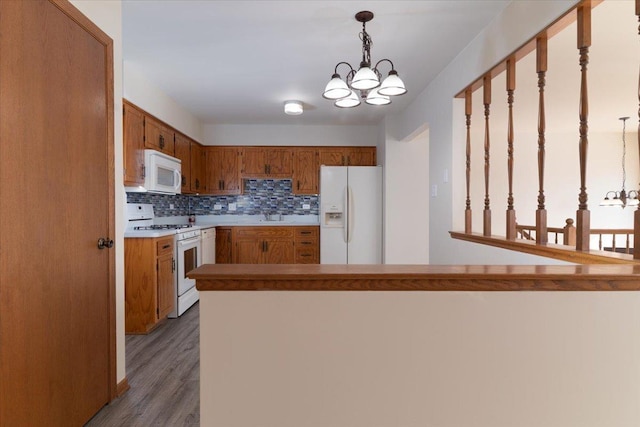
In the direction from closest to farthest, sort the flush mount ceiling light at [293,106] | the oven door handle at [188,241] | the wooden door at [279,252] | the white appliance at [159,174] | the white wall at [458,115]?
the white wall at [458,115], the white appliance at [159,174], the oven door handle at [188,241], the flush mount ceiling light at [293,106], the wooden door at [279,252]

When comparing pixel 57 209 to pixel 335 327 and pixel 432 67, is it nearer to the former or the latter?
pixel 335 327

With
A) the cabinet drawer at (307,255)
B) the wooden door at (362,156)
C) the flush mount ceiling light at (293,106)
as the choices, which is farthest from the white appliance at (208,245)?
the wooden door at (362,156)

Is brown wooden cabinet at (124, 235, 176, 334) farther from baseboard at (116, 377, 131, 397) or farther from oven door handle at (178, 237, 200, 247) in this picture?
baseboard at (116, 377, 131, 397)

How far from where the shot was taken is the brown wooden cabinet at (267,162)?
541 cm

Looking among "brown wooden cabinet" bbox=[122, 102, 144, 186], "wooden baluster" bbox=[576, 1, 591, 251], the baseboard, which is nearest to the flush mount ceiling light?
"brown wooden cabinet" bbox=[122, 102, 144, 186]

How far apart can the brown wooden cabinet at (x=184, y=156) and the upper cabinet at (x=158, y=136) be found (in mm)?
153

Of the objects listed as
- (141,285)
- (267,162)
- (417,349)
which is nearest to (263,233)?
(267,162)

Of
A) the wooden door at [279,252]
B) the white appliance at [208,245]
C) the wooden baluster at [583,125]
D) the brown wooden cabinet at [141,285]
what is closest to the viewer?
the wooden baluster at [583,125]

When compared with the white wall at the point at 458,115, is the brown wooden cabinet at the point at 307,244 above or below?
below

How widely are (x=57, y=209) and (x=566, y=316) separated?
1974 mm

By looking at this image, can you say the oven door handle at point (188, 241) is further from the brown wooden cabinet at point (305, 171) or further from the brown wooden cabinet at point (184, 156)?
the brown wooden cabinet at point (305, 171)

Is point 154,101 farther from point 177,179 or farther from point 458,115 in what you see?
point 458,115

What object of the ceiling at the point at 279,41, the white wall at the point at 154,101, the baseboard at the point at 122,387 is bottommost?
the baseboard at the point at 122,387

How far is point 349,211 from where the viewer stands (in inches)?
202
